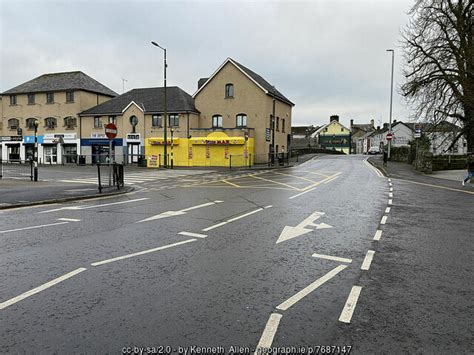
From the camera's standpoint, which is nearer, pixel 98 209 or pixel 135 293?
pixel 135 293

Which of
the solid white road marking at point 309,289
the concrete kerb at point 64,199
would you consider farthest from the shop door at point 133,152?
the solid white road marking at point 309,289

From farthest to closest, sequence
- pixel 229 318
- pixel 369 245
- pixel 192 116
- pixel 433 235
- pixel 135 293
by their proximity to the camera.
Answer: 1. pixel 192 116
2. pixel 433 235
3. pixel 369 245
4. pixel 135 293
5. pixel 229 318

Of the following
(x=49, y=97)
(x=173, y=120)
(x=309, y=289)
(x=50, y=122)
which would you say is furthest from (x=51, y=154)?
(x=309, y=289)

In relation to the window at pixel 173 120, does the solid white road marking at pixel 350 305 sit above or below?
below

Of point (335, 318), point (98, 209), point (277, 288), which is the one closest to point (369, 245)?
point (277, 288)

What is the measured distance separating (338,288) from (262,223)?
4405 millimetres

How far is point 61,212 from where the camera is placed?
1102 centimetres

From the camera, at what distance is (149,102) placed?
46750 millimetres

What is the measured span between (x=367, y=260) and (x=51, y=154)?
5205cm

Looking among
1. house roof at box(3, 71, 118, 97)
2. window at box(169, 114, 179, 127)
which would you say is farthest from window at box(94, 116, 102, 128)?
window at box(169, 114, 179, 127)

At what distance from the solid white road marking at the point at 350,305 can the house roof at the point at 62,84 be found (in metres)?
50.8

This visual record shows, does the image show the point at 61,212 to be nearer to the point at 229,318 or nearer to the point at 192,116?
the point at 229,318

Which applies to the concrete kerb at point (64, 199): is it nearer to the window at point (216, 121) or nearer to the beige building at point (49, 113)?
the window at point (216, 121)

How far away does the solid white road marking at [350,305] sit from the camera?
13.0 ft
